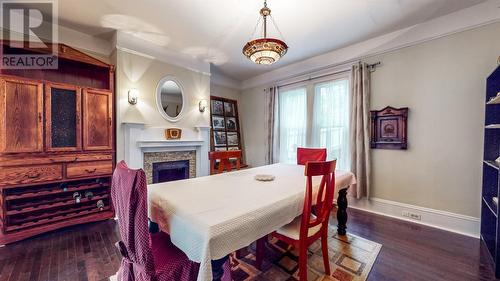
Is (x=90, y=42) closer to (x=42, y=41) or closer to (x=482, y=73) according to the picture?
(x=42, y=41)

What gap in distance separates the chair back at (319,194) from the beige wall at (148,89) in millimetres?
2822

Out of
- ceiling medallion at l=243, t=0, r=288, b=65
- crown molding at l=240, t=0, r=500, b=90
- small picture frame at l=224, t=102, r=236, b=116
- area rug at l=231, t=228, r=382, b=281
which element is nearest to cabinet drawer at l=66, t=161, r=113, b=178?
area rug at l=231, t=228, r=382, b=281

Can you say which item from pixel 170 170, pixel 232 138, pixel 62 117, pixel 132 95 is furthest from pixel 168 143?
pixel 232 138

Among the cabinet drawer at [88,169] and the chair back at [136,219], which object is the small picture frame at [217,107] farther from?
the chair back at [136,219]

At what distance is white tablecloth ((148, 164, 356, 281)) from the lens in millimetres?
954

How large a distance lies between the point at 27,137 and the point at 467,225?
5.27 meters

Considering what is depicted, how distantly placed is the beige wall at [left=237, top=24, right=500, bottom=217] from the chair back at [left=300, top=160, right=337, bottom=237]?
201 cm

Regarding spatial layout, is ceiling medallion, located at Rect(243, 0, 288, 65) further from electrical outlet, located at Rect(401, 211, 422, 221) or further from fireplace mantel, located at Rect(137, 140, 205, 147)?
electrical outlet, located at Rect(401, 211, 422, 221)

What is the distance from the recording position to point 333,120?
142 inches

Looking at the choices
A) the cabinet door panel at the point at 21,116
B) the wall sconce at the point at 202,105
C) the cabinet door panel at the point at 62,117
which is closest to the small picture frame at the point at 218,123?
the wall sconce at the point at 202,105

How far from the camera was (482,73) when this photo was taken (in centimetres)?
233

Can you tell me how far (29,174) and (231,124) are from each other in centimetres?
360

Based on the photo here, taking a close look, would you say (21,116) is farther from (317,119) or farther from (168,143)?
(317,119)

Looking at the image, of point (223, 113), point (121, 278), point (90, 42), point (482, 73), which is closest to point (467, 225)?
point (482, 73)
